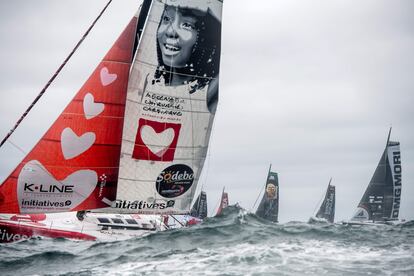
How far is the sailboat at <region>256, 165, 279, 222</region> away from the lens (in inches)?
2331

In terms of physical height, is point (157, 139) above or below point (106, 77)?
below

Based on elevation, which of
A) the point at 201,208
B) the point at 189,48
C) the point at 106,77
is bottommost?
the point at 201,208

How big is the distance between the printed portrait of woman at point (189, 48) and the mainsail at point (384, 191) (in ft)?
95.3

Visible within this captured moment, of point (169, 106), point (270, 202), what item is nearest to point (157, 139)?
point (169, 106)

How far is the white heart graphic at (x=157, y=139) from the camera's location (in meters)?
24.6

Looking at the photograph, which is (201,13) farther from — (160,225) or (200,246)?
(200,246)

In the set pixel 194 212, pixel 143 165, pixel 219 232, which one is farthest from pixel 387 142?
pixel 219 232

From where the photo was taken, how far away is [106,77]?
24.5m

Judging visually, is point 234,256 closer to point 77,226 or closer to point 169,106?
point 77,226

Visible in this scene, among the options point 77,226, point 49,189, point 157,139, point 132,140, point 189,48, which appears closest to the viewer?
point 49,189

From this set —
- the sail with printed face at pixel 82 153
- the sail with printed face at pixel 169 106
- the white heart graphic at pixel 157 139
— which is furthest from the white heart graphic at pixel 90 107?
the white heart graphic at pixel 157 139

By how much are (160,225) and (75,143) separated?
5.86 m

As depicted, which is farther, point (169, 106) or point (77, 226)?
point (169, 106)

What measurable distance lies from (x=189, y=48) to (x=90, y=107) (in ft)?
18.1
